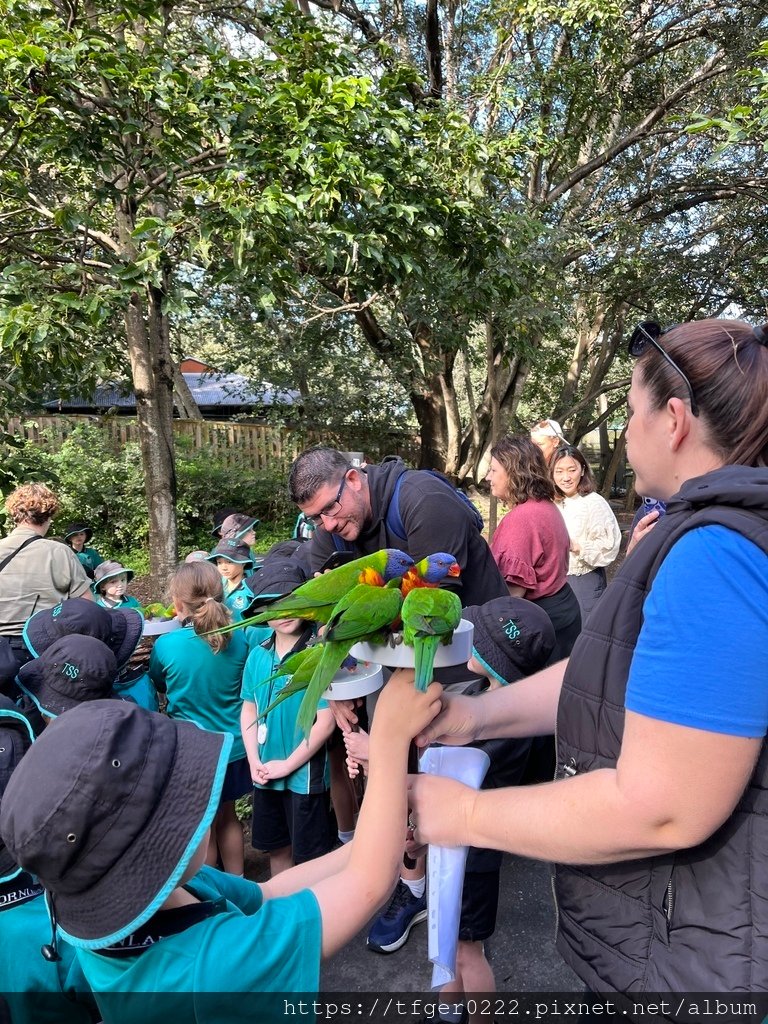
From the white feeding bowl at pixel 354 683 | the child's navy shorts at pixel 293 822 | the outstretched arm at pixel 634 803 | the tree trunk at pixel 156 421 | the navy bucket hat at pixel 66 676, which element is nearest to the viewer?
the outstretched arm at pixel 634 803

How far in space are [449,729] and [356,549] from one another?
1.99 metres

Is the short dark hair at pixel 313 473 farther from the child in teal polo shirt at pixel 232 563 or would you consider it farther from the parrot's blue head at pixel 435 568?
the child in teal polo shirt at pixel 232 563

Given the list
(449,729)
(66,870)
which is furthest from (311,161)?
(66,870)

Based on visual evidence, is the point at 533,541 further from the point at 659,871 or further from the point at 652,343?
the point at 659,871

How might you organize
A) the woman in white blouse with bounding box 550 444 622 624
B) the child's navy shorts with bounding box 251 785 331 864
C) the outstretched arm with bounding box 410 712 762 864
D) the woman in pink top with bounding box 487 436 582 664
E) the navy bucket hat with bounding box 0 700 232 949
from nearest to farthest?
the outstretched arm with bounding box 410 712 762 864, the navy bucket hat with bounding box 0 700 232 949, the child's navy shorts with bounding box 251 785 331 864, the woman in pink top with bounding box 487 436 582 664, the woman in white blouse with bounding box 550 444 622 624

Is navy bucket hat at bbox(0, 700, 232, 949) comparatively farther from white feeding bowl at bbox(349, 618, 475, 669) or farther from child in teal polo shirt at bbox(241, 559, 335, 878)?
child in teal polo shirt at bbox(241, 559, 335, 878)

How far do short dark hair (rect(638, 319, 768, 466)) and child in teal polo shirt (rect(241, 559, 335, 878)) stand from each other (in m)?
2.06

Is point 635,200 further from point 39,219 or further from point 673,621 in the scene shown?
point 673,621

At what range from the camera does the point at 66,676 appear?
261 cm

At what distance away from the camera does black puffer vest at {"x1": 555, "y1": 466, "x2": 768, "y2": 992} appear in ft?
3.26

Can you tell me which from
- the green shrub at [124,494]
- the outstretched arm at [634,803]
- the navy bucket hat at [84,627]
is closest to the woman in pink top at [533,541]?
the navy bucket hat at [84,627]

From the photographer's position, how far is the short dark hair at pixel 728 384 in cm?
114

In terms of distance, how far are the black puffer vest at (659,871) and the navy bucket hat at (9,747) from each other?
1538 millimetres

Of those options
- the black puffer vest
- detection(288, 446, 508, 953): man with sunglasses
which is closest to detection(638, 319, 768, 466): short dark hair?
the black puffer vest
